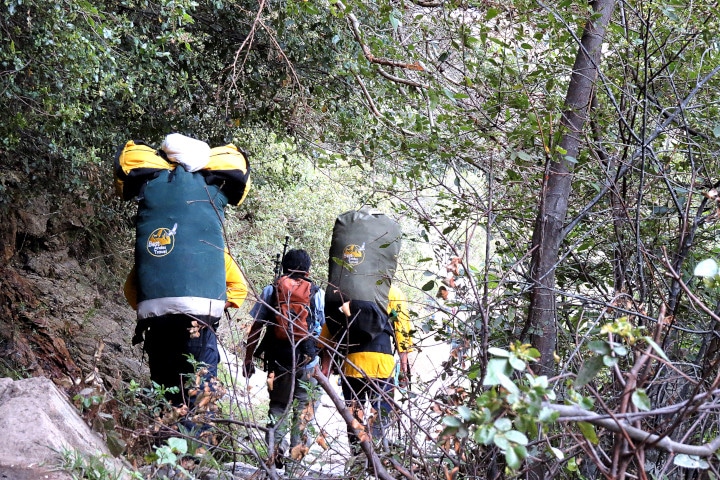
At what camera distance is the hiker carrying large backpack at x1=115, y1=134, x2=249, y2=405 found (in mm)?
4520

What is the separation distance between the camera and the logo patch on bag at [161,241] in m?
4.53

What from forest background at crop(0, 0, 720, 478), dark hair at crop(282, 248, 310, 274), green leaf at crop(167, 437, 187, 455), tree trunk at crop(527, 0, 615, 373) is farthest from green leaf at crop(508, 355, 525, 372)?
dark hair at crop(282, 248, 310, 274)

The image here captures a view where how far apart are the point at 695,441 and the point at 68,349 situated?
616 cm

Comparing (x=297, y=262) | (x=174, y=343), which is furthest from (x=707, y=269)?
(x=297, y=262)

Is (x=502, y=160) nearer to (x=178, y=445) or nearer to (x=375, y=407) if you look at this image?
(x=375, y=407)

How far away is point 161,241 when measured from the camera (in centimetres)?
454

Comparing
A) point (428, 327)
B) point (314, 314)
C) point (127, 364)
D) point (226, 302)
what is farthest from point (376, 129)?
point (127, 364)

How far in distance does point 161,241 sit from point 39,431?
1.76m

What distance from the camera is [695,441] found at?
3.28m

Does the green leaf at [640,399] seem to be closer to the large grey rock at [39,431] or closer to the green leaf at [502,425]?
the green leaf at [502,425]

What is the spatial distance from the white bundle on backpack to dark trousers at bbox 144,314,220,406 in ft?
2.95

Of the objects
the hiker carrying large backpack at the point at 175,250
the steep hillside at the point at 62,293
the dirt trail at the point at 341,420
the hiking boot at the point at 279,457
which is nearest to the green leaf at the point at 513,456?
the dirt trail at the point at 341,420

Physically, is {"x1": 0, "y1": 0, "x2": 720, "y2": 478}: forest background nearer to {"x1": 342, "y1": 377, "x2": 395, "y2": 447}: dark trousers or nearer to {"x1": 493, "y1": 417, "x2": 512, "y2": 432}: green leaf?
{"x1": 493, "y1": 417, "x2": 512, "y2": 432}: green leaf

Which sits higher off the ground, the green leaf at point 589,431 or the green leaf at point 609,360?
the green leaf at point 609,360
